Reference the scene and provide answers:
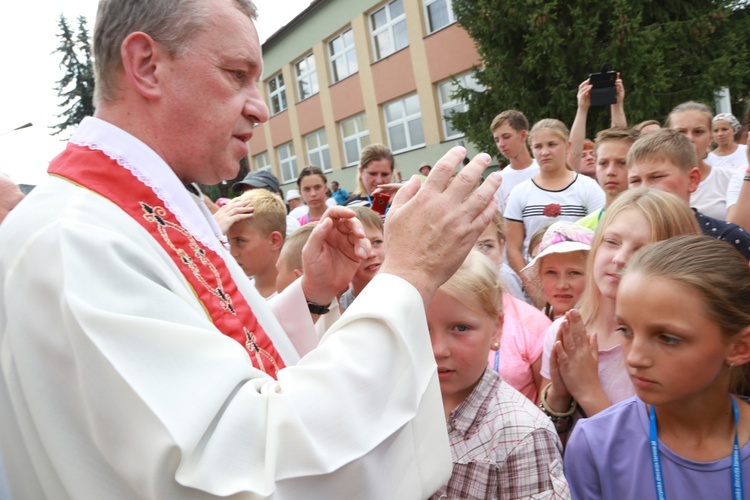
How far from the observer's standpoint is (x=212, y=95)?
1.62 metres

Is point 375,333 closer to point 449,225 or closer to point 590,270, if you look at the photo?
point 449,225

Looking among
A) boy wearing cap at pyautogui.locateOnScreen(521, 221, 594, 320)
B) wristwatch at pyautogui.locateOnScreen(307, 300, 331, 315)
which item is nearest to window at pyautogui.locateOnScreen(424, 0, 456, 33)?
boy wearing cap at pyautogui.locateOnScreen(521, 221, 594, 320)

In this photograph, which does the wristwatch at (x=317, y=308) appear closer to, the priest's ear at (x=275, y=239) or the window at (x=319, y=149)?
the priest's ear at (x=275, y=239)

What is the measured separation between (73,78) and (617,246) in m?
41.5

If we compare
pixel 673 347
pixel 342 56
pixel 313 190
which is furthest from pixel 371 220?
pixel 342 56

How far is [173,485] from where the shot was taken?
1.06m

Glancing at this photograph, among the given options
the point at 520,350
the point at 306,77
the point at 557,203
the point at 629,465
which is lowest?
the point at 629,465

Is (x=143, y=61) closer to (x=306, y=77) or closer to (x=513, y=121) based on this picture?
(x=513, y=121)

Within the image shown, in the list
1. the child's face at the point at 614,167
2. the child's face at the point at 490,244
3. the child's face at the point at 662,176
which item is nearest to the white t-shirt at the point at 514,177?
the child's face at the point at 614,167

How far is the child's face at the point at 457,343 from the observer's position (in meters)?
2.01

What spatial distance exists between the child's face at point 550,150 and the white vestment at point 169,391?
12.1 feet

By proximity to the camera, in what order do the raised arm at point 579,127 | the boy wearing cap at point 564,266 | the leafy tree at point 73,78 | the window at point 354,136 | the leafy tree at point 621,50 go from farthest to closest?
the leafy tree at point 73,78 → the window at point 354,136 → the leafy tree at point 621,50 → the raised arm at point 579,127 → the boy wearing cap at point 564,266

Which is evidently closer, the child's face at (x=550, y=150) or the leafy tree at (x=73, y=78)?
the child's face at (x=550, y=150)

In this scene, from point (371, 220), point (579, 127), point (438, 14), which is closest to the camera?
point (371, 220)
